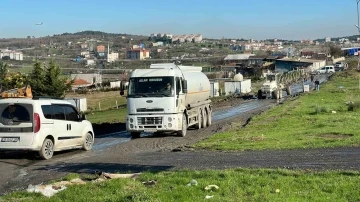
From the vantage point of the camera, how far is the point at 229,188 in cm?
910

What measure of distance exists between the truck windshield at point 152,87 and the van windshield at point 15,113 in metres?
7.83

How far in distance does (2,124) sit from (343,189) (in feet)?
36.0

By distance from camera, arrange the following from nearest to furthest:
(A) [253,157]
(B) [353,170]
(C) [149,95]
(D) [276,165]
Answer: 1. (B) [353,170]
2. (D) [276,165]
3. (A) [253,157]
4. (C) [149,95]

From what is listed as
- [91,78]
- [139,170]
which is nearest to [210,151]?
[139,170]

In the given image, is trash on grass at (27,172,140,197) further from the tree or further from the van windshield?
the tree

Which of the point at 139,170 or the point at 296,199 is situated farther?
the point at 139,170

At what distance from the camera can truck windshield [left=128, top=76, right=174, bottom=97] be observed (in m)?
23.1

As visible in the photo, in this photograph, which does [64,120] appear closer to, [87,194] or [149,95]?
[149,95]

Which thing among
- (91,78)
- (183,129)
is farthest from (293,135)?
(91,78)

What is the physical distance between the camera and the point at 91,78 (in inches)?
4395

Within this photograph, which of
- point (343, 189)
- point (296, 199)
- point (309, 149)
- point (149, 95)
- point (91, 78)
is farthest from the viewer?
point (91, 78)

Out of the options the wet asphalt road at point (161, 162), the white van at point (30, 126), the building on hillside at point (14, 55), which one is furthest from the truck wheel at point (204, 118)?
the building on hillside at point (14, 55)

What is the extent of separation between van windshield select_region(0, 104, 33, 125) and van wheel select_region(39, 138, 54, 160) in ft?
3.29

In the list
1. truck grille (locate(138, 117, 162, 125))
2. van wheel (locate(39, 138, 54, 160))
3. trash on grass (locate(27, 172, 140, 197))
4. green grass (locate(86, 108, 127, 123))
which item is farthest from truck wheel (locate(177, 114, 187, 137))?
trash on grass (locate(27, 172, 140, 197))
